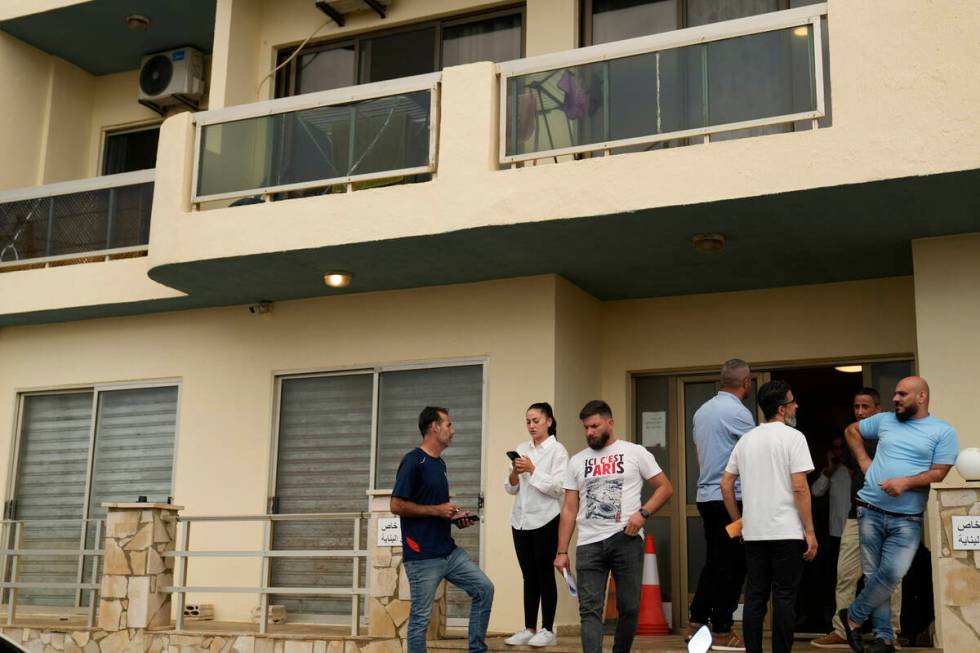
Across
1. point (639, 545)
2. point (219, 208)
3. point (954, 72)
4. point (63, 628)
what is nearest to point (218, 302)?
point (219, 208)

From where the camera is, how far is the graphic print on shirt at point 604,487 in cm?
778

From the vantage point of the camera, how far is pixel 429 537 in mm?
8461

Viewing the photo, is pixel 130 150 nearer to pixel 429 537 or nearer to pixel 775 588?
pixel 429 537

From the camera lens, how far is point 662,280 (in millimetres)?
11531

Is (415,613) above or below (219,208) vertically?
below

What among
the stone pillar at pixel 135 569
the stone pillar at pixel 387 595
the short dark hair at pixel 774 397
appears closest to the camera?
the short dark hair at pixel 774 397

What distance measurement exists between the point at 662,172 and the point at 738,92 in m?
0.86

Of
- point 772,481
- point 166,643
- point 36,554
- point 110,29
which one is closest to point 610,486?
point 772,481

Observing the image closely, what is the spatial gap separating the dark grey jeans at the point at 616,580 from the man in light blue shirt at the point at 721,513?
3.78 ft

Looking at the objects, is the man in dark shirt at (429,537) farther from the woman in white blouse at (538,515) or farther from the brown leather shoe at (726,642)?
the brown leather shoe at (726,642)

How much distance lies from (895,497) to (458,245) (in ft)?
14.1

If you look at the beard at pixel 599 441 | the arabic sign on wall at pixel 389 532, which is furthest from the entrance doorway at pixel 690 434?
the beard at pixel 599 441

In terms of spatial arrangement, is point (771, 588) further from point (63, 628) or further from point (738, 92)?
point (63, 628)

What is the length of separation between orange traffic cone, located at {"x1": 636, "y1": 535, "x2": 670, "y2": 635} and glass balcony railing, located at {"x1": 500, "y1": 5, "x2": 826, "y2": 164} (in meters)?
3.76
